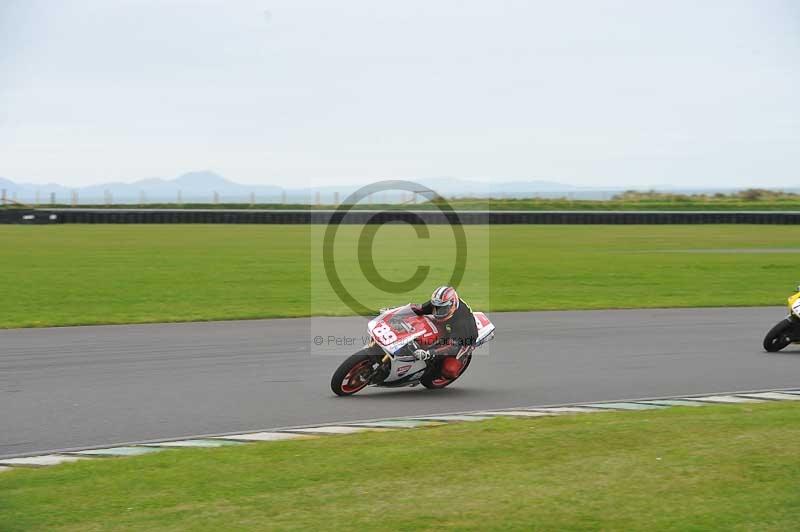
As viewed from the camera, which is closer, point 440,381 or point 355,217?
point 440,381

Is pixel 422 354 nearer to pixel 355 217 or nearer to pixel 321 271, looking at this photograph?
pixel 321 271

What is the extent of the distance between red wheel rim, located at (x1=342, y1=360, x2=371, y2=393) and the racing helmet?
98 centimetres

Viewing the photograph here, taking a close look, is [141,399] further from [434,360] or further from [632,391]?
[632,391]

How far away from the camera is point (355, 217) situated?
181 feet

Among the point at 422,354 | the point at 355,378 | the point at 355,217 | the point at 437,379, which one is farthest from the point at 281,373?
the point at 355,217

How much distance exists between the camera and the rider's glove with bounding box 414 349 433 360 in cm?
1170

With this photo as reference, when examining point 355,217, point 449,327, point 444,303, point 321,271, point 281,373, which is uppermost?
point 355,217

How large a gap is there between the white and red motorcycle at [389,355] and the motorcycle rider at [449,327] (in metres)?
0.08

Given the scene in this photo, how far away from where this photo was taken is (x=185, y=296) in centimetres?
2248

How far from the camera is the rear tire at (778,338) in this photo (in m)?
15.3

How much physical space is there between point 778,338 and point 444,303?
238 inches

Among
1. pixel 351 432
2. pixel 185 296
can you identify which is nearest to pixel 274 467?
pixel 351 432

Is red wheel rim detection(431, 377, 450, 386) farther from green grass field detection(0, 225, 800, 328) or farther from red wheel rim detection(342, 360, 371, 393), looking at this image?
green grass field detection(0, 225, 800, 328)

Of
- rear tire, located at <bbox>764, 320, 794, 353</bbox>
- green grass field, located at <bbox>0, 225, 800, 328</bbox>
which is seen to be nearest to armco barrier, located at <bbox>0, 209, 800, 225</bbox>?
green grass field, located at <bbox>0, 225, 800, 328</bbox>
